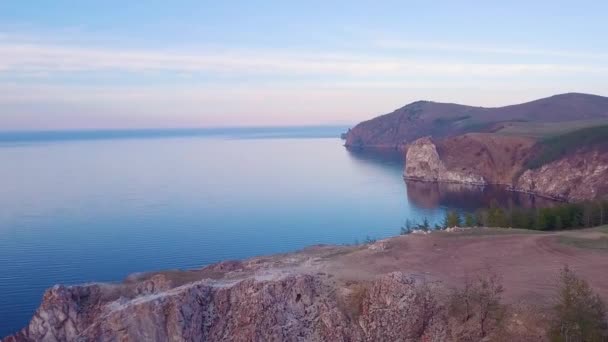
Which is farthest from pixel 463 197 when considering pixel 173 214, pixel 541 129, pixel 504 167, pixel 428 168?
pixel 173 214

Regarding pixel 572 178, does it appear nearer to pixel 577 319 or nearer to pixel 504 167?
pixel 504 167

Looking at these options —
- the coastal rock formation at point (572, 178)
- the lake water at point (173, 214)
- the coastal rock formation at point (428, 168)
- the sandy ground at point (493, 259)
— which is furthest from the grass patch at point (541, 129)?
the sandy ground at point (493, 259)

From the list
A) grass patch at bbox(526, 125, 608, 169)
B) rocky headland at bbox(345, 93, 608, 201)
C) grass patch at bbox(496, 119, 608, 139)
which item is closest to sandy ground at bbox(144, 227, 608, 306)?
Answer: rocky headland at bbox(345, 93, 608, 201)

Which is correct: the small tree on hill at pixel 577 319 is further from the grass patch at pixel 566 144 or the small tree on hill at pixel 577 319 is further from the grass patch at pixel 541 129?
the grass patch at pixel 541 129

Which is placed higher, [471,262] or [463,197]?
[471,262]

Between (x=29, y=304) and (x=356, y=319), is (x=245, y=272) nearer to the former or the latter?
(x=356, y=319)

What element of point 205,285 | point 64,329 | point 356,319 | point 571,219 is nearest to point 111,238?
point 64,329
